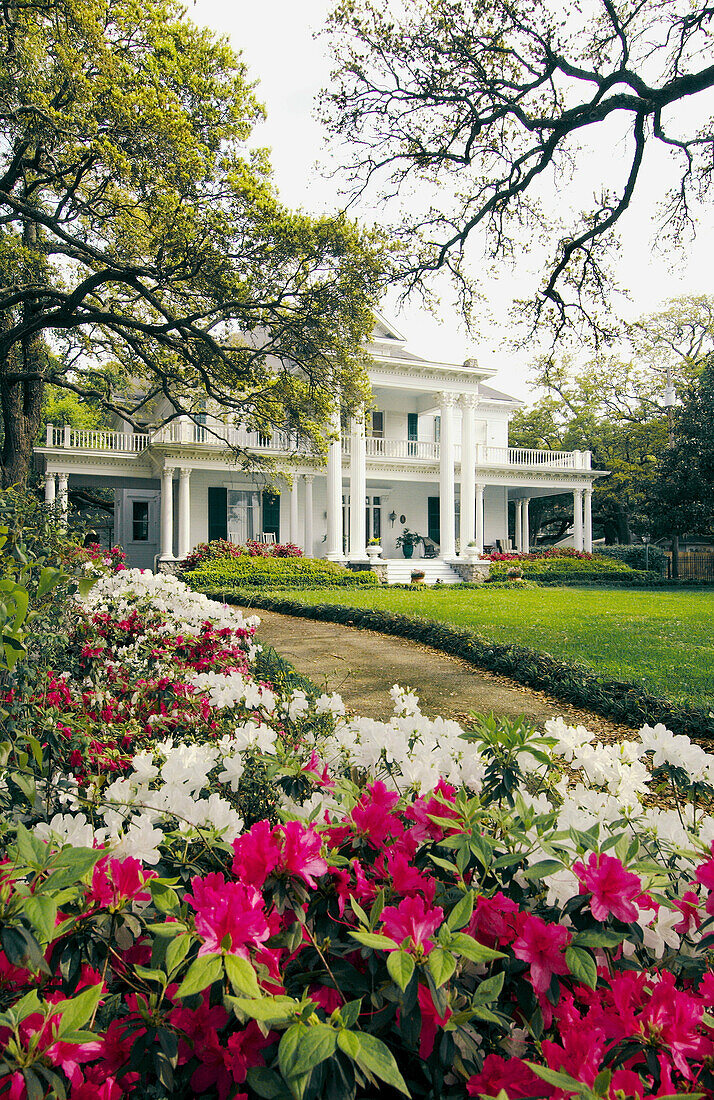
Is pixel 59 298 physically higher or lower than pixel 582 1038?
higher

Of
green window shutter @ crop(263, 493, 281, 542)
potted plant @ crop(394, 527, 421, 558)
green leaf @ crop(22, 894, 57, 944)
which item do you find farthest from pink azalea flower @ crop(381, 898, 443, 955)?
potted plant @ crop(394, 527, 421, 558)

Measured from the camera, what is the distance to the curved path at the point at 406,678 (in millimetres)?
5301

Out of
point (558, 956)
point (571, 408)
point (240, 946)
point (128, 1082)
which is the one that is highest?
point (571, 408)

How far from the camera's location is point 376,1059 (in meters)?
0.75

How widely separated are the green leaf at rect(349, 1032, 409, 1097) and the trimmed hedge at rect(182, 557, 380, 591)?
15.5 m

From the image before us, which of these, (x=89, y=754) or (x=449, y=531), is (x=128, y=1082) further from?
(x=449, y=531)

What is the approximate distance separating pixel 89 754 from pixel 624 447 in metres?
36.3

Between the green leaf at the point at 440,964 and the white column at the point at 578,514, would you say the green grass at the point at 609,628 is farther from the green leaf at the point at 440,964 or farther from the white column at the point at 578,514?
the white column at the point at 578,514

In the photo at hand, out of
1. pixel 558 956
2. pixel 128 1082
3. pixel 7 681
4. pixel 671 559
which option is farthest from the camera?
pixel 671 559

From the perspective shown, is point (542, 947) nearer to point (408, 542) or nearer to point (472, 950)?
point (472, 950)

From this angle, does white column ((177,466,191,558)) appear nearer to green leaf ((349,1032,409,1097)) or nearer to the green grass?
the green grass

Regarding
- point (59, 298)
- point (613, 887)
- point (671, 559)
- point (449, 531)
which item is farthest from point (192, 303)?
point (671, 559)

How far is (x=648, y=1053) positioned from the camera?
2.91 feet

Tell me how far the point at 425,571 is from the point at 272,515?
6.39m
